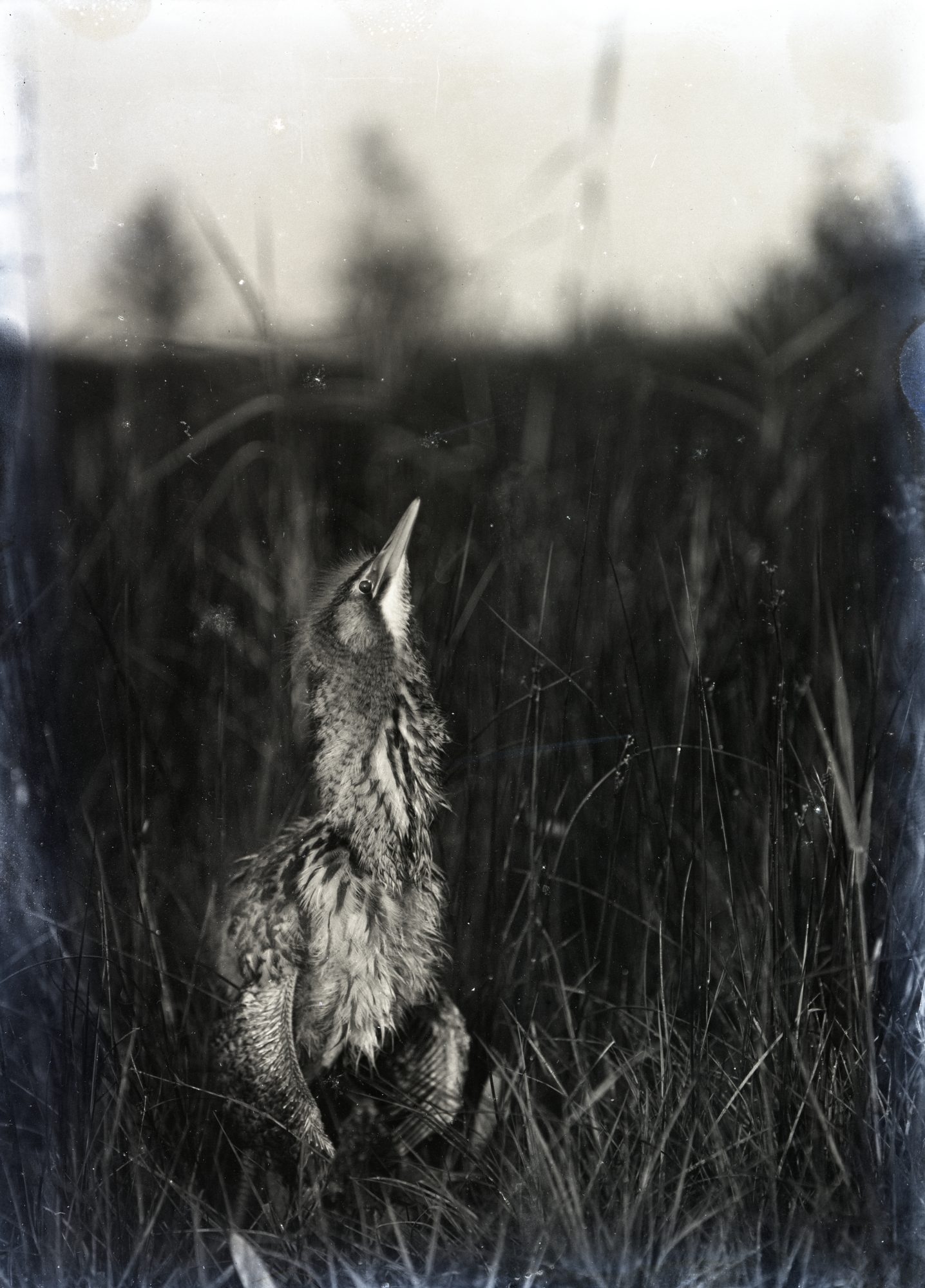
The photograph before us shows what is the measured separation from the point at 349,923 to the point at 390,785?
10.7 inches

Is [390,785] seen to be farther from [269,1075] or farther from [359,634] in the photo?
[269,1075]

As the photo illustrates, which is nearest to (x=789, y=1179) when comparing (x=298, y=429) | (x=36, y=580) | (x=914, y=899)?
(x=914, y=899)

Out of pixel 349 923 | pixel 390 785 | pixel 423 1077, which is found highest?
pixel 390 785

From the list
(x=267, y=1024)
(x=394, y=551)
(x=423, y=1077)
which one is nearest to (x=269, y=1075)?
(x=267, y=1024)

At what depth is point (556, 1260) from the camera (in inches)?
73.2

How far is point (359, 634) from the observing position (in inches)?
74.4

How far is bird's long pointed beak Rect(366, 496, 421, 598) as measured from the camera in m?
1.86

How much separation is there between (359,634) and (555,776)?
0.47 m

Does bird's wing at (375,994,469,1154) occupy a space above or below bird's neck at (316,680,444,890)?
below

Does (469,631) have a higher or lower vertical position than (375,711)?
→ higher

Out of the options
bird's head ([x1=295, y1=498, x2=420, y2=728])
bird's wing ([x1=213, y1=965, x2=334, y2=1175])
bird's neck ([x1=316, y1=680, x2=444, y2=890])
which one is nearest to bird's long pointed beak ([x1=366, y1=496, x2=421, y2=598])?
bird's head ([x1=295, y1=498, x2=420, y2=728])

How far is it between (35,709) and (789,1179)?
172 cm

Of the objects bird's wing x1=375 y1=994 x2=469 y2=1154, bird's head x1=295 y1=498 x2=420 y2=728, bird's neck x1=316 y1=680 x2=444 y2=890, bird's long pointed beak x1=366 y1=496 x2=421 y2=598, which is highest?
bird's long pointed beak x1=366 y1=496 x2=421 y2=598

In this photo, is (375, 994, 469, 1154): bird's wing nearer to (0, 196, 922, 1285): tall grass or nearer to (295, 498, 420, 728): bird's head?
(0, 196, 922, 1285): tall grass
